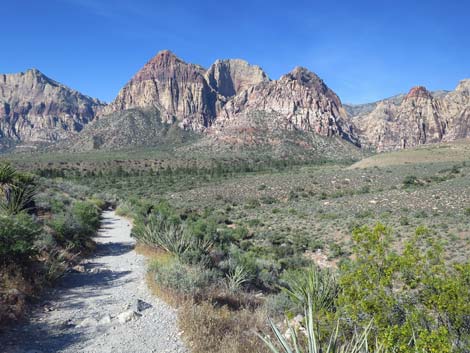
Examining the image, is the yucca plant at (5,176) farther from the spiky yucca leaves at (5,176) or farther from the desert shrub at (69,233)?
the desert shrub at (69,233)

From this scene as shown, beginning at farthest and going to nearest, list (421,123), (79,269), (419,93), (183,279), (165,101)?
(165,101) < (419,93) < (421,123) < (79,269) < (183,279)

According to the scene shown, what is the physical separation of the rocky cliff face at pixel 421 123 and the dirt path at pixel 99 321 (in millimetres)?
174110

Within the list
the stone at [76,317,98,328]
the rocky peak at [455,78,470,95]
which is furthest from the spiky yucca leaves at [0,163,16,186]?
the rocky peak at [455,78,470,95]

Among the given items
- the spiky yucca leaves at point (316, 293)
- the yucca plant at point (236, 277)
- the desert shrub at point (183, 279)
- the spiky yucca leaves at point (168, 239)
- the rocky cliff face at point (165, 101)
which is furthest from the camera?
the rocky cliff face at point (165, 101)

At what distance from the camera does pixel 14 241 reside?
705cm

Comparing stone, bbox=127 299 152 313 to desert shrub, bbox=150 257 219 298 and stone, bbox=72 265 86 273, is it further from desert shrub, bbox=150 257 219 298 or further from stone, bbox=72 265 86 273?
stone, bbox=72 265 86 273

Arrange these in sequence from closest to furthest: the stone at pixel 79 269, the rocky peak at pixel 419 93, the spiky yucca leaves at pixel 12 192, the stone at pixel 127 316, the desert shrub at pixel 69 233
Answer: the stone at pixel 127 316, the stone at pixel 79 269, the desert shrub at pixel 69 233, the spiky yucca leaves at pixel 12 192, the rocky peak at pixel 419 93

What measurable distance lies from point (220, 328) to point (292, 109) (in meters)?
149

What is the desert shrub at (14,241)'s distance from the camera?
6816 mm

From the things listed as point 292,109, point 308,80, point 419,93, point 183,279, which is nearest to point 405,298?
point 183,279

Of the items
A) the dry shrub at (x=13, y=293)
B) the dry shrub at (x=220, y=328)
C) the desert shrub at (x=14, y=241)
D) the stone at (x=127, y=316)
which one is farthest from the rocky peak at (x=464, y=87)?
the dry shrub at (x=13, y=293)

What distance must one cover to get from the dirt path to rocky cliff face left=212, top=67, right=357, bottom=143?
122 metres

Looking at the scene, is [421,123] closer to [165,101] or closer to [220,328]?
[165,101]

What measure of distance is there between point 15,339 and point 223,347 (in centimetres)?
319
